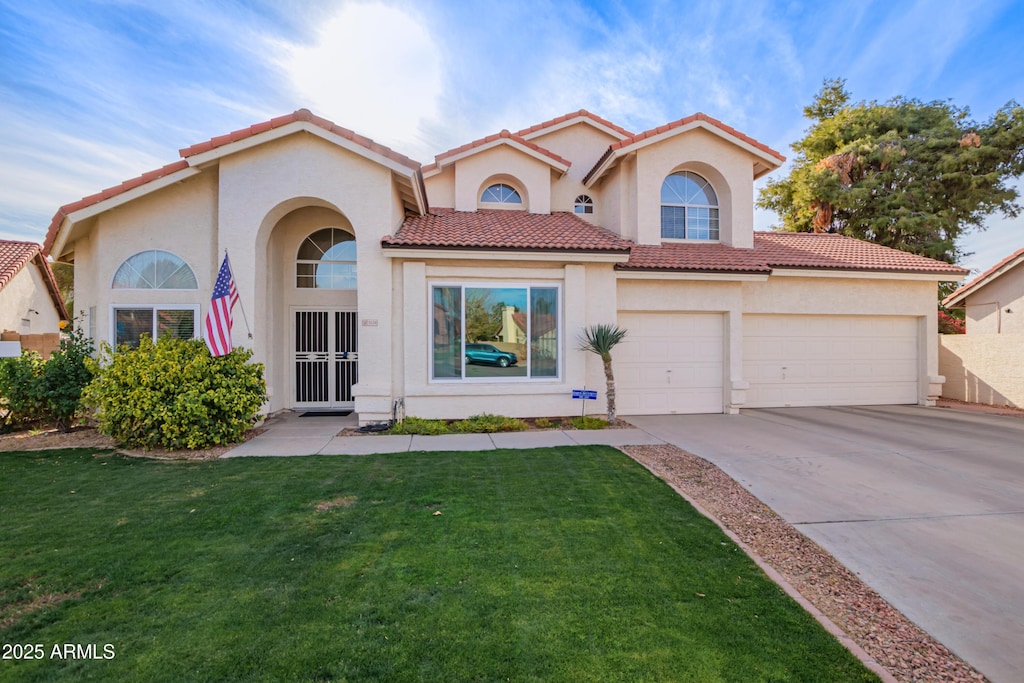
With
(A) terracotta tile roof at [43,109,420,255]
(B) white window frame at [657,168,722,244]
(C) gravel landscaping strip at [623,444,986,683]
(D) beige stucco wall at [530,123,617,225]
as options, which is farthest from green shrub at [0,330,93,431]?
(B) white window frame at [657,168,722,244]

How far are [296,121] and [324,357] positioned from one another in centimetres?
556

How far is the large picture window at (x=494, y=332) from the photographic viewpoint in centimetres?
979

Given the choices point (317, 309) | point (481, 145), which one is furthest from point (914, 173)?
point (317, 309)

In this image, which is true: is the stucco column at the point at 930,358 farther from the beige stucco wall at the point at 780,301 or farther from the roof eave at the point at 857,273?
the roof eave at the point at 857,273

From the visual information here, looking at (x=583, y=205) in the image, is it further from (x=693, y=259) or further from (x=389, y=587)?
(x=389, y=587)

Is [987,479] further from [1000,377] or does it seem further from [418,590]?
[1000,377]

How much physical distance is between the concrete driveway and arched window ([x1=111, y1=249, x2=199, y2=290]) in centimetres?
1058

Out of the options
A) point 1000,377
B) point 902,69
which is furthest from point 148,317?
point 902,69

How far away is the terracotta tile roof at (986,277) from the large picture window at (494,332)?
14.7 m

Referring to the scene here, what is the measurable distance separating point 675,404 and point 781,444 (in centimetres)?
340

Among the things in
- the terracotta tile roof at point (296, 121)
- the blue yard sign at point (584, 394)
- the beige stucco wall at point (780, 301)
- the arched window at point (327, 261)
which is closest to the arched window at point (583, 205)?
the beige stucco wall at point (780, 301)

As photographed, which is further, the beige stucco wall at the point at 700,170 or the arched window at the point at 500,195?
the arched window at the point at 500,195

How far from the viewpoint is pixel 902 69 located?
16.9 meters

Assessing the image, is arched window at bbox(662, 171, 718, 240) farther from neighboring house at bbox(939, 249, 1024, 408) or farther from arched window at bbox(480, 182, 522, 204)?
neighboring house at bbox(939, 249, 1024, 408)
